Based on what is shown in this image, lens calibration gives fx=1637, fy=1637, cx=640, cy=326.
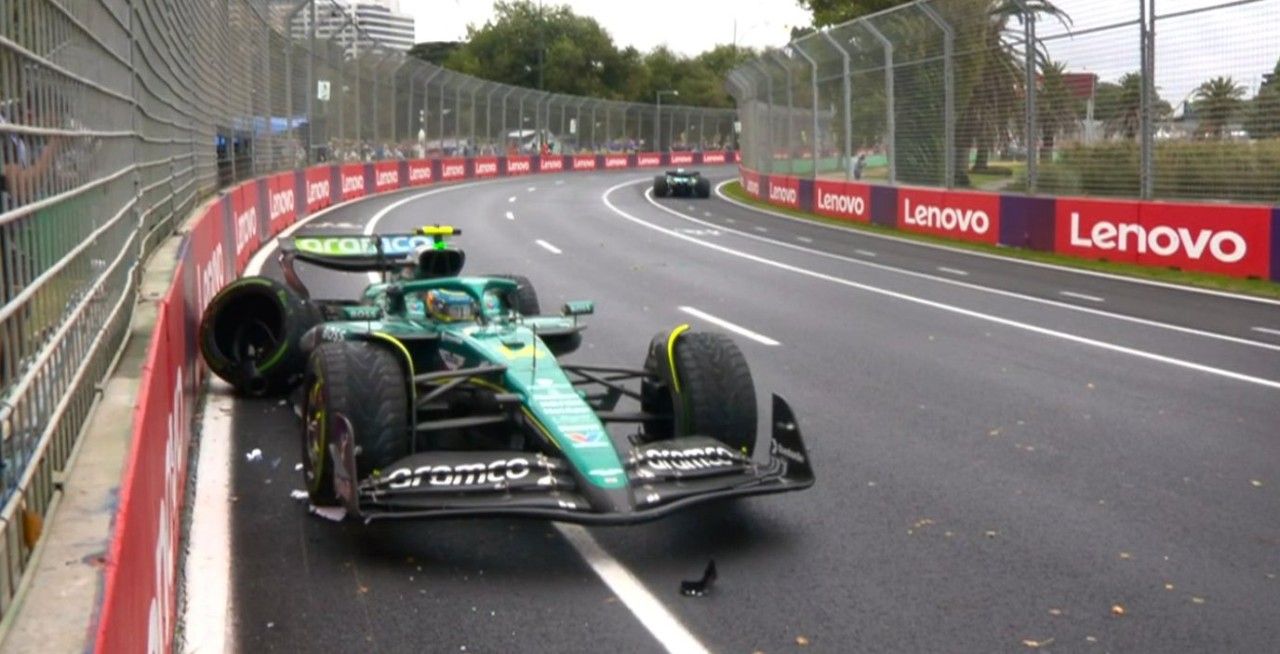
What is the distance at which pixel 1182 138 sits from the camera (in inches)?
781

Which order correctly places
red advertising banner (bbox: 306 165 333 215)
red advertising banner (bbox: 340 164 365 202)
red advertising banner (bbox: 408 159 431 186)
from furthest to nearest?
red advertising banner (bbox: 408 159 431 186)
red advertising banner (bbox: 340 164 365 202)
red advertising banner (bbox: 306 165 333 215)

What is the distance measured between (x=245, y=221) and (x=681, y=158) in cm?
6588

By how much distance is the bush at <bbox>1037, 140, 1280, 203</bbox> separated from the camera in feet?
59.8

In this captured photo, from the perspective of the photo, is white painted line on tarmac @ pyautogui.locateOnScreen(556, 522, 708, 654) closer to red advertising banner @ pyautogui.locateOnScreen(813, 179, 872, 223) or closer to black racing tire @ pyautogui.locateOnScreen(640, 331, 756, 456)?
black racing tire @ pyautogui.locateOnScreen(640, 331, 756, 456)

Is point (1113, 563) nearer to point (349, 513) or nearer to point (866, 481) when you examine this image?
point (866, 481)

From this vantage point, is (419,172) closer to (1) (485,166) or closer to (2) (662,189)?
(2) (662,189)

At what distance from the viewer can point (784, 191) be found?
1501 inches

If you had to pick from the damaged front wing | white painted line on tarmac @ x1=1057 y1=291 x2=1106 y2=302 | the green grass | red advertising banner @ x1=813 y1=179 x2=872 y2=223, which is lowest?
the damaged front wing

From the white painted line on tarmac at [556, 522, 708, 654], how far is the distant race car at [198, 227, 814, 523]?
0.82 feet

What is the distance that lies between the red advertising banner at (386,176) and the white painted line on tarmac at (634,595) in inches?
1481

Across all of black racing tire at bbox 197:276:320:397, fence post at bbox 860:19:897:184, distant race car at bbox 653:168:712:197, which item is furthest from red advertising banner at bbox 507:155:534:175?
black racing tire at bbox 197:276:320:397

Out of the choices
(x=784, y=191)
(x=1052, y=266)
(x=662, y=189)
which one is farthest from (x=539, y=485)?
(x=662, y=189)

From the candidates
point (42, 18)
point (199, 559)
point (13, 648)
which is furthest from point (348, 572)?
point (13, 648)

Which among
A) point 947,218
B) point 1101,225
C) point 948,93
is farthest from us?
point 948,93
